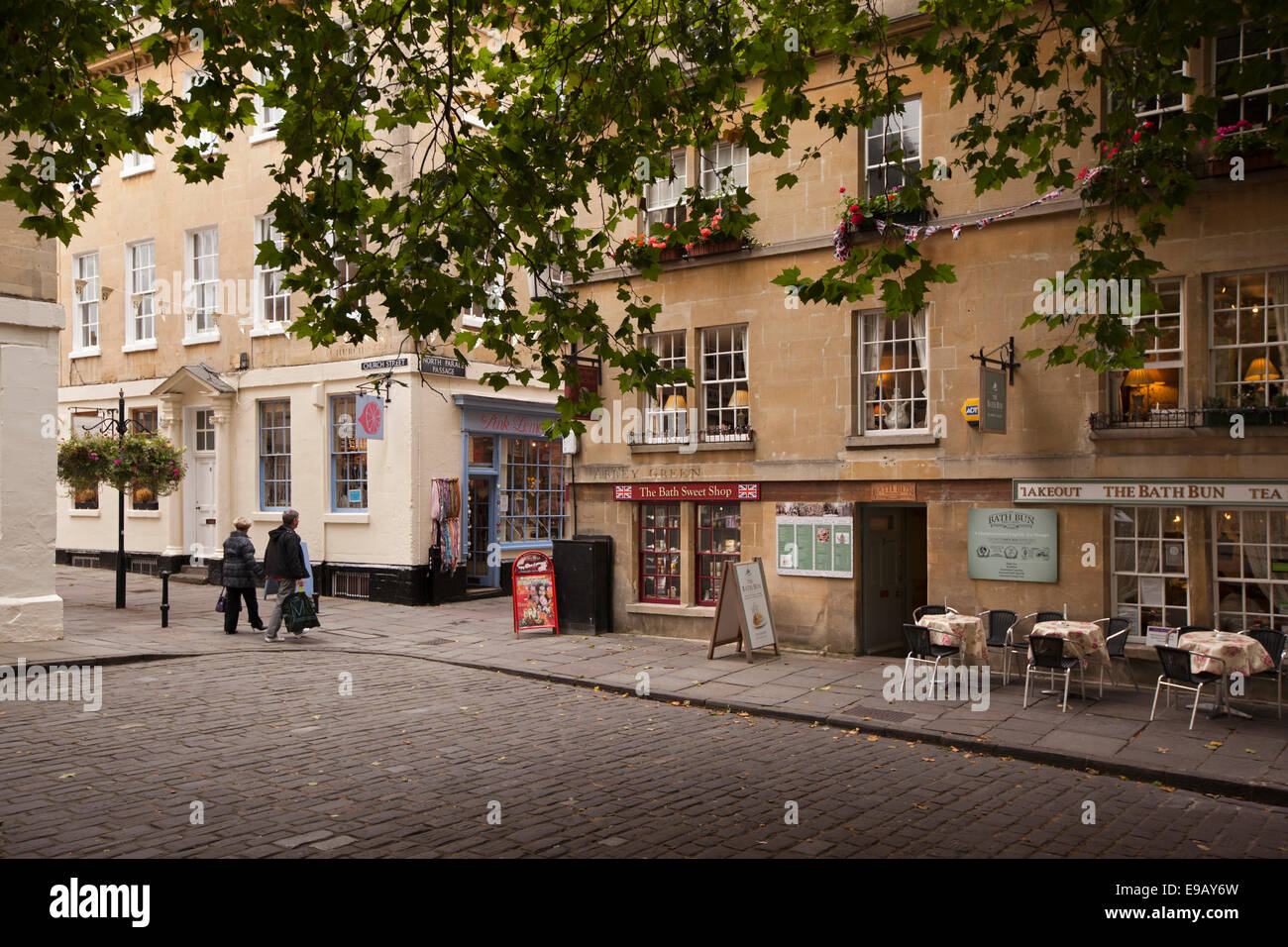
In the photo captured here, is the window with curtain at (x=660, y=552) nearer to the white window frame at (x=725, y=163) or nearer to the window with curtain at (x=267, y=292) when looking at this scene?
the white window frame at (x=725, y=163)

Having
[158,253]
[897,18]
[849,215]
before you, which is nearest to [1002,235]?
[849,215]

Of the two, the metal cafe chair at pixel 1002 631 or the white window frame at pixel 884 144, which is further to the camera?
the white window frame at pixel 884 144

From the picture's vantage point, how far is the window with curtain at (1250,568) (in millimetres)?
11133

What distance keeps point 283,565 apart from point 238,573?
1124 mm

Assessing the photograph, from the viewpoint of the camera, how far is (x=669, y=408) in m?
16.3

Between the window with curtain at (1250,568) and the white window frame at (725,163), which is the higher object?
the white window frame at (725,163)

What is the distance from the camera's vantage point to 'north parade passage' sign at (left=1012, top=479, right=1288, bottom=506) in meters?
11.0

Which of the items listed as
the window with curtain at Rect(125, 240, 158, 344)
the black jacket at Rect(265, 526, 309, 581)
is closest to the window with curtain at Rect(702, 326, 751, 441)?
the black jacket at Rect(265, 526, 309, 581)

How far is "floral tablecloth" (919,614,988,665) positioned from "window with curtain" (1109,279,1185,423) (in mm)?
3253

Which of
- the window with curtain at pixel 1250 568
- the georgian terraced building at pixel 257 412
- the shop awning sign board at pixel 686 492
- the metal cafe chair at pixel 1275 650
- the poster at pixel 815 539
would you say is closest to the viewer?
the metal cafe chair at pixel 1275 650

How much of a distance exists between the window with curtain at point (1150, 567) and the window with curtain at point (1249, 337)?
5.17 ft

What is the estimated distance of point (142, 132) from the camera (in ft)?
24.2

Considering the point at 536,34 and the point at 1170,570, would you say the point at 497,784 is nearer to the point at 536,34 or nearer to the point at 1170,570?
the point at 536,34

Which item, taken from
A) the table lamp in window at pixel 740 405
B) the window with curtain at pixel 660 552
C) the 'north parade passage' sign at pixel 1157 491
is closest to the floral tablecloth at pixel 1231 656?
the 'north parade passage' sign at pixel 1157 491
